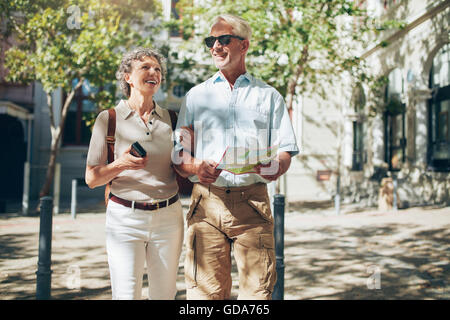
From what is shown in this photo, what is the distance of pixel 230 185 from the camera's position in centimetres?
220

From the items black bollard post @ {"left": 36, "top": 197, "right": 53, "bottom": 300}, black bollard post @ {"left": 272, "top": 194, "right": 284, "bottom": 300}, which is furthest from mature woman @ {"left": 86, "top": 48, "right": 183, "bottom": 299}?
black bollard post @ {"left": 272, "top": 194, "right": 284, "bottom": 300}

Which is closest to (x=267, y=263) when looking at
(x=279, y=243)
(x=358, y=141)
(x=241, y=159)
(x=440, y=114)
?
(x=241, y=159)

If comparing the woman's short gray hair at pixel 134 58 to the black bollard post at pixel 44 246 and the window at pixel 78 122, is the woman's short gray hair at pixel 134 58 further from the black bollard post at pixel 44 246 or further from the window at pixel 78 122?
the window at pixel 78 122

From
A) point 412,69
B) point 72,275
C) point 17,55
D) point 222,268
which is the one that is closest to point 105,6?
point 17,55

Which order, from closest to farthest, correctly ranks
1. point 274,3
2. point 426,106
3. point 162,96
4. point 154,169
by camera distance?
point 154,169 < point 274,3 < point 426,106 < point 162,96

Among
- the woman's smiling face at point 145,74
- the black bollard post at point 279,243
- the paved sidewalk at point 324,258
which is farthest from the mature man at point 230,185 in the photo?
the paved sidewalk at point 324,258

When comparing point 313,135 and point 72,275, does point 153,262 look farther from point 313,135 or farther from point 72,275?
point 313,135

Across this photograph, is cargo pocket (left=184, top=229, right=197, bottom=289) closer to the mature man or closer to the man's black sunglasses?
the mature man

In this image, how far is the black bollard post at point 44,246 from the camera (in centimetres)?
346

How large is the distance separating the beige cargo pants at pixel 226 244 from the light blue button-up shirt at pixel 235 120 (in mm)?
95

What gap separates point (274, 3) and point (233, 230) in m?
8.27

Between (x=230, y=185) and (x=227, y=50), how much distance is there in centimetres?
75

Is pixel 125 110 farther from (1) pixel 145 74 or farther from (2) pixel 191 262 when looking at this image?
(2) pixel 191 262

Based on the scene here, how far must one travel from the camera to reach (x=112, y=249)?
7.27 feet
